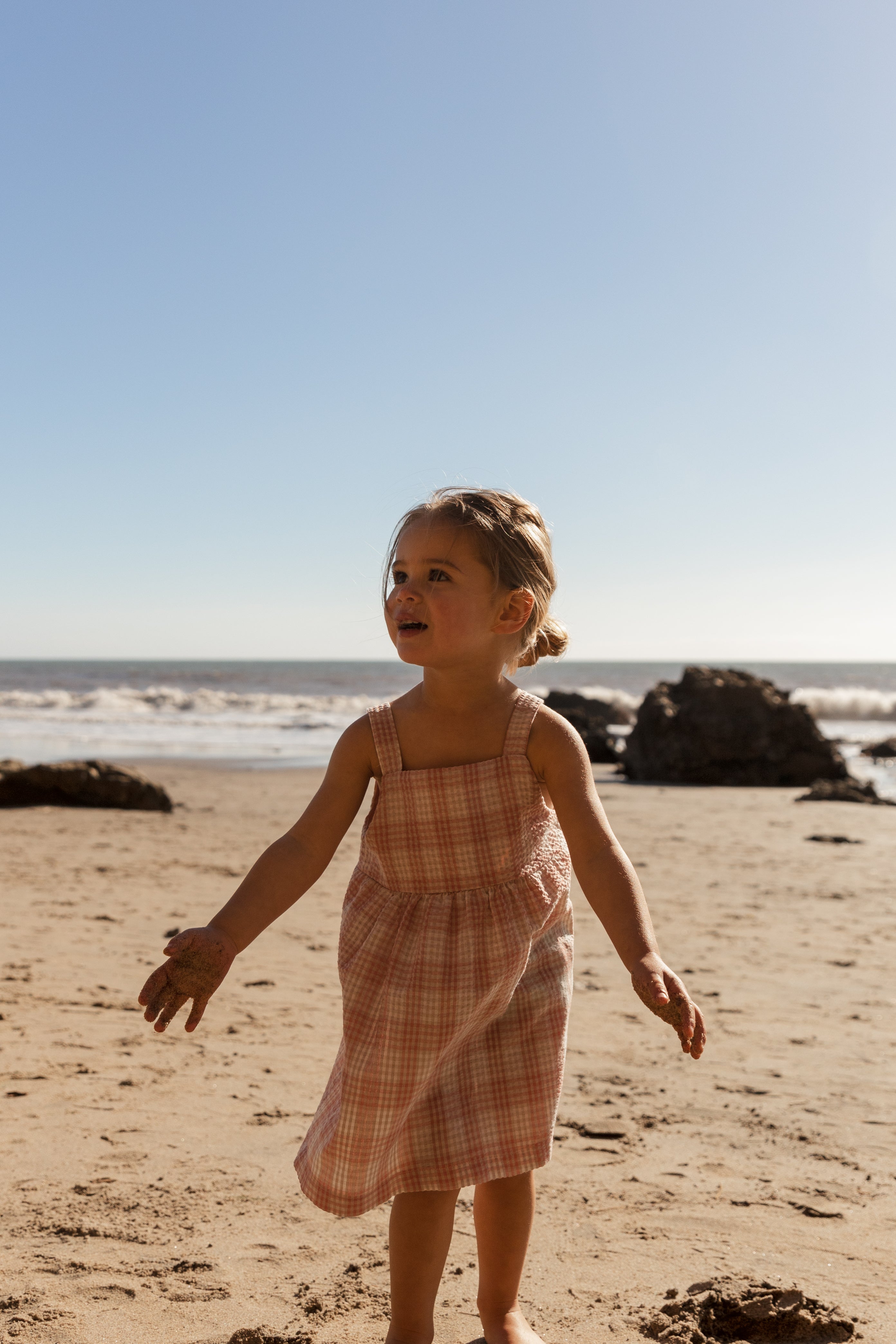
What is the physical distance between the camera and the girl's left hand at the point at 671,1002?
5.74ft

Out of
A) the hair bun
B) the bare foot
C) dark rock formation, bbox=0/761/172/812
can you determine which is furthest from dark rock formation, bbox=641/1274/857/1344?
dark rock formation, bbox=0/761/172/812

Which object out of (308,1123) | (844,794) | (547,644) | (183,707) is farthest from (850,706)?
(547,644)

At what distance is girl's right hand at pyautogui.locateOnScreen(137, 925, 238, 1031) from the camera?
1854mm

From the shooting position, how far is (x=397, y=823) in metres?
2.05

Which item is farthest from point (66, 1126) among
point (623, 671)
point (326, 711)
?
point (623, 671)

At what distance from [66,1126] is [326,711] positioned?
25603 millimetres

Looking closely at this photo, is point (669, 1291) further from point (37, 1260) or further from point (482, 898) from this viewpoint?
point (37, 1260)

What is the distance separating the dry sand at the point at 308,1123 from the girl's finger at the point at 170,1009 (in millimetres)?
713

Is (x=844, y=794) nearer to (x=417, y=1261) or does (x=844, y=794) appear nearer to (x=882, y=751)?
(x=882, y=751)

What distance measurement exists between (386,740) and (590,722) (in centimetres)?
1396

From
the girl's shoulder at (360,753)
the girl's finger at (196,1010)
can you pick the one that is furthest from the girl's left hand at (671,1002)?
the girl's finger at (196,1010)

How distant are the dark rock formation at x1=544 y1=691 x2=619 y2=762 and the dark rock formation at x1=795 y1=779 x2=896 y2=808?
399 cm

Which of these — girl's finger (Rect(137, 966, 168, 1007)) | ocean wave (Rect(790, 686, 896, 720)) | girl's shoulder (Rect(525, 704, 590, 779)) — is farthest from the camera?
ocean wave (Rect(790, 686, 896, 720))

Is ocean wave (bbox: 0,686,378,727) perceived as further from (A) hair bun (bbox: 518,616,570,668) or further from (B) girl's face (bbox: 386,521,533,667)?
(B) girl's face (bbox: 386,521,533,667)
